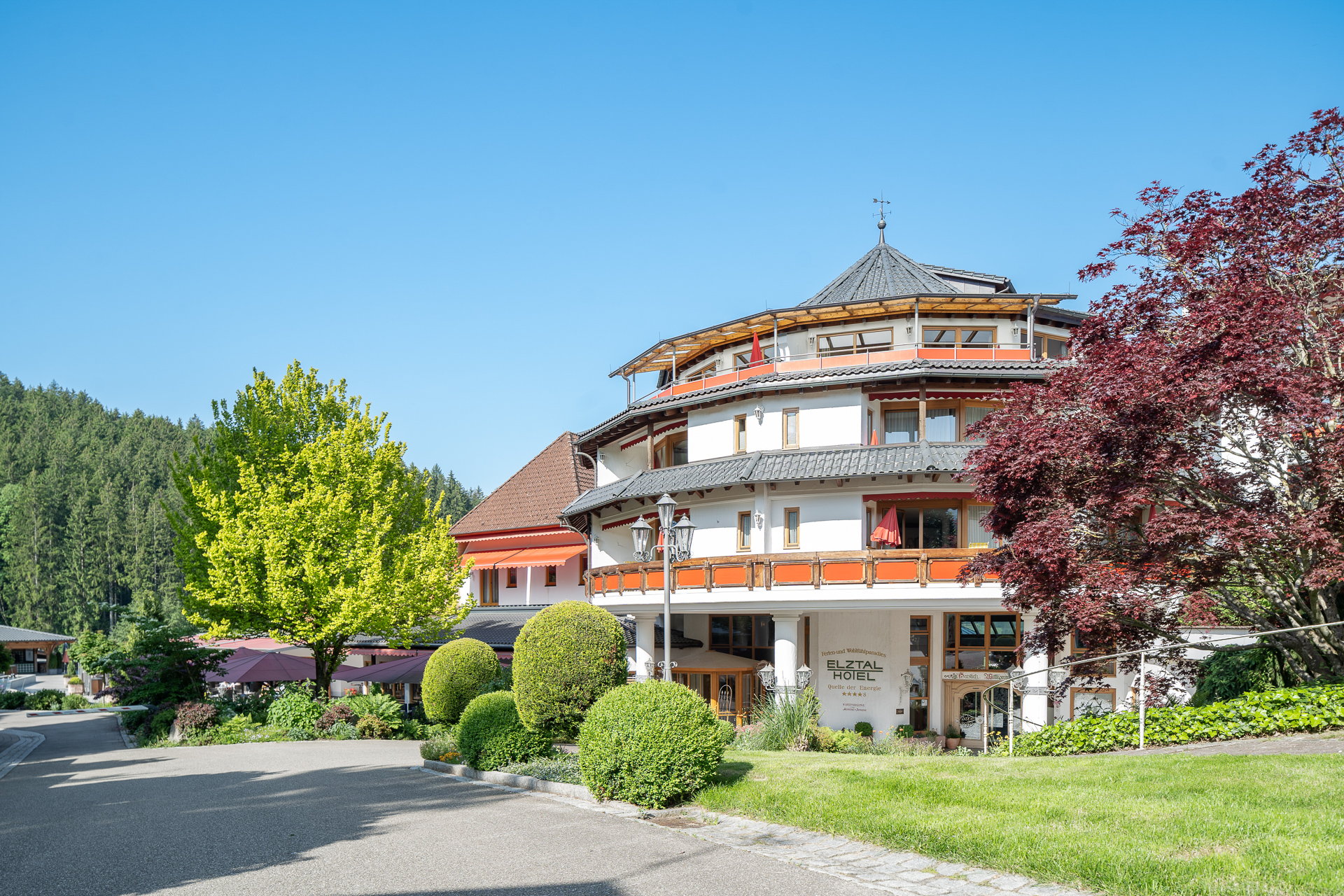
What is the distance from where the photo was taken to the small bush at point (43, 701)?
174ft

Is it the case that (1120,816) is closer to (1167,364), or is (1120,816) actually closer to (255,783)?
(1167,364)

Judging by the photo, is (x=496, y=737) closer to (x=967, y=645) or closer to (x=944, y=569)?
(x=944, y=569)

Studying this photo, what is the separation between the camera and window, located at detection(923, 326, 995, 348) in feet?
102

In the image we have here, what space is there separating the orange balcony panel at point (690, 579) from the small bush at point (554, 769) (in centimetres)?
967

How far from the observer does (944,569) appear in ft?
82.0

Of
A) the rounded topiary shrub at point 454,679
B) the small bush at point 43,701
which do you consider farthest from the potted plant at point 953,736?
the small bush at point 43,701

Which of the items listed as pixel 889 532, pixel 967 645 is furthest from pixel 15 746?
pixel 967 645

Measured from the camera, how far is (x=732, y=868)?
10.3 m

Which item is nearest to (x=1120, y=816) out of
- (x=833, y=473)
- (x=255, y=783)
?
(x=255, y=783)

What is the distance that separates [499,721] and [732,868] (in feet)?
32.8

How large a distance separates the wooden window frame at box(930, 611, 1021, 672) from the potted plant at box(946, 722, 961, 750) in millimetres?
1573

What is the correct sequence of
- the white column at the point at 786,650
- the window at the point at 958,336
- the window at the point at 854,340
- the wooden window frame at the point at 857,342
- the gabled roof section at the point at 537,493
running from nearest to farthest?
the white column at the point at 786,650
the wooden window frame at the point at 857,342
the window at the point at 958,336
the window at the point at 854,340
the gabled roof section at the point at 537,493

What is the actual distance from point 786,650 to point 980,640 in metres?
6.01

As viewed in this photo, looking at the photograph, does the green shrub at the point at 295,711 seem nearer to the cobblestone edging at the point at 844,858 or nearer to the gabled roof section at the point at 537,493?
the gabled roof section at the point at 537,493
